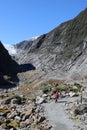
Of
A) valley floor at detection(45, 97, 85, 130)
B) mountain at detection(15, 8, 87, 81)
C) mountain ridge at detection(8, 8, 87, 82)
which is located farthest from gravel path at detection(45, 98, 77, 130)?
mountain ridge at detection(8, 8, 87, 82)

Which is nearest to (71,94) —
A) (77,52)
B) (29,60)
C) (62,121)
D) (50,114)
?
(50,114)

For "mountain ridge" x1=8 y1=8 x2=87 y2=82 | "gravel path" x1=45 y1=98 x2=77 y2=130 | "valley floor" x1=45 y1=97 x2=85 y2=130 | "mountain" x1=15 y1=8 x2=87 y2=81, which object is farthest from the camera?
"mountain ridge" x1=8 y1=8 x2=87 y2=82

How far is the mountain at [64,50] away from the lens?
433 ft

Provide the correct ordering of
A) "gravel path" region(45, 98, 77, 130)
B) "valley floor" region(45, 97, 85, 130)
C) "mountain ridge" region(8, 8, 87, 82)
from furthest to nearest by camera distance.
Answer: "mountain ridge" region(8, 8, 87, 82), "gravel path" region(45, 98, 77, 130), "valley floor" region(45, 97, 85, 130)

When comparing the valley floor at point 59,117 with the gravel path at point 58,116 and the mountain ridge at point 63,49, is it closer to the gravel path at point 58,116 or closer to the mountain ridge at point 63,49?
the gravel path at point 58,116

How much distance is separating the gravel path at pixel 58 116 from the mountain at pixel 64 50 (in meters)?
65.8

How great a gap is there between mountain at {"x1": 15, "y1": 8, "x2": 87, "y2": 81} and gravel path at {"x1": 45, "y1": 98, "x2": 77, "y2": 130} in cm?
6582

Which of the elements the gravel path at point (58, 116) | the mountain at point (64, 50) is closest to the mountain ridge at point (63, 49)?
the mountain at point (64, 50)

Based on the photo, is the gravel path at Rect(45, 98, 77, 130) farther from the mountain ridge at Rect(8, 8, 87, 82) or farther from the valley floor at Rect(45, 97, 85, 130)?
the mountain ridge at Rect(8, 8, 87, 82)

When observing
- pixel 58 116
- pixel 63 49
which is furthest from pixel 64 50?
pixel 58 116

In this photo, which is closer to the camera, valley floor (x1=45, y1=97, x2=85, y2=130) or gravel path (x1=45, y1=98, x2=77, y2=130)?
valley floor (x1=45, y1=97, x2=85, y2=130)

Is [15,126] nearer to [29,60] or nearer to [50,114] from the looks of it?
[50,114]

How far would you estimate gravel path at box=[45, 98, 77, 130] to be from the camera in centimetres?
3052

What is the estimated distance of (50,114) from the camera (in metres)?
36.0
